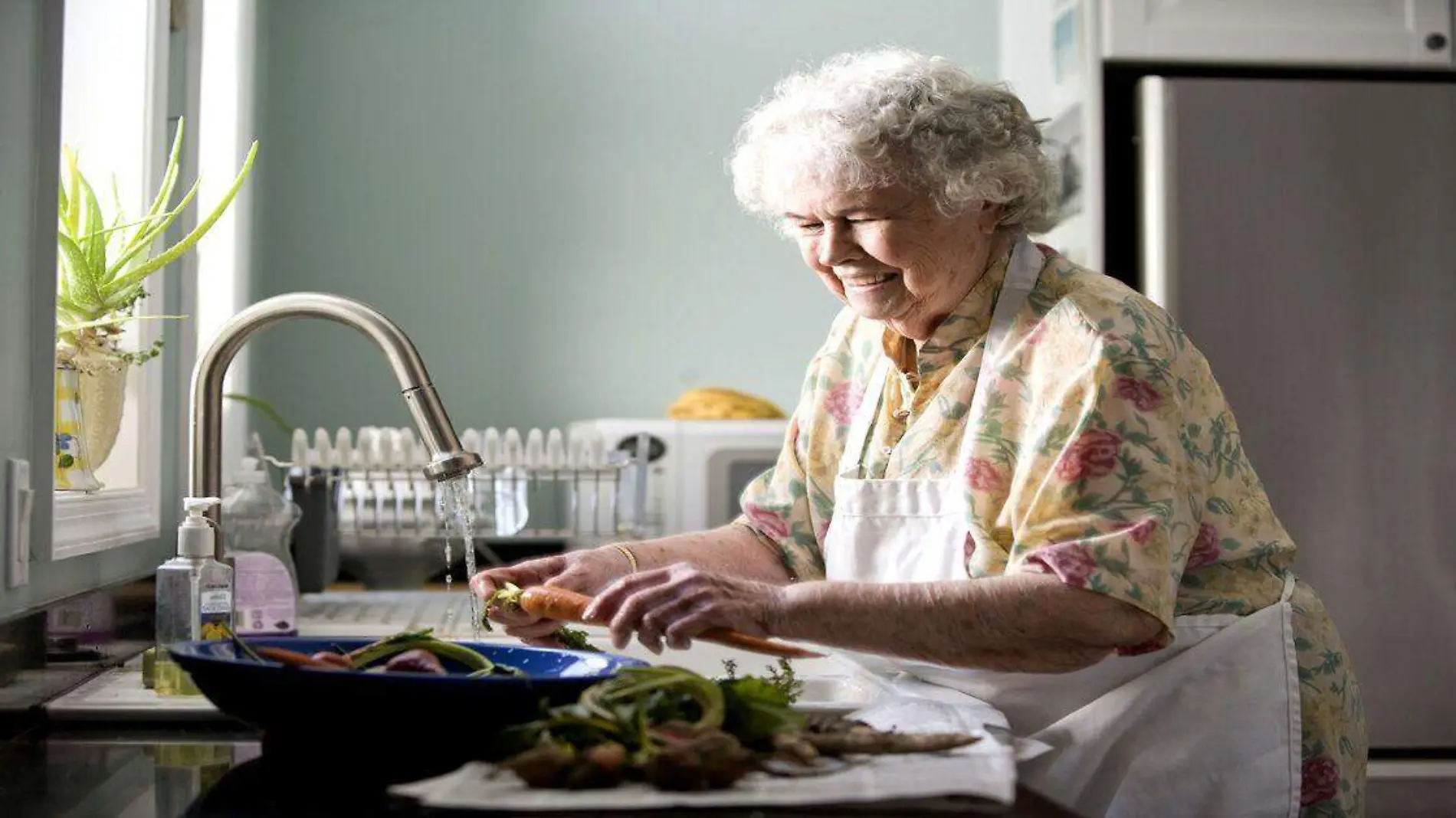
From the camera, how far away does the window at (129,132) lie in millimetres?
2010

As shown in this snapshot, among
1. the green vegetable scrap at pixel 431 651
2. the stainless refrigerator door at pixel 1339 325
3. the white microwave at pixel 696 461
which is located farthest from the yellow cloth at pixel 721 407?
the green vegetable scrap at pixel 431 651

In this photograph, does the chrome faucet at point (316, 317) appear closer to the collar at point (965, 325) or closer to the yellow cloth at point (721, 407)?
the collar at point (965, 325)

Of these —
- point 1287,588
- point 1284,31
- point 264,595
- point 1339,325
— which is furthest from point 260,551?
point 1284,31

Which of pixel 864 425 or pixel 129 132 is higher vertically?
pixel 129 132

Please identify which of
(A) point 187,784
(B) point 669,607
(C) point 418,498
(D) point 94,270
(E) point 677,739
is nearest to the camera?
(E) point 677,739

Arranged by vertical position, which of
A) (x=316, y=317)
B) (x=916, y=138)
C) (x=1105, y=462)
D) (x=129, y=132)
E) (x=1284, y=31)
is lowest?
(x=1105, y=462)

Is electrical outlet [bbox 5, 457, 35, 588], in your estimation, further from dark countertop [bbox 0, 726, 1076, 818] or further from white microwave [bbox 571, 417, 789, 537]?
white microwave [bbox 571, 417, 789, 537]

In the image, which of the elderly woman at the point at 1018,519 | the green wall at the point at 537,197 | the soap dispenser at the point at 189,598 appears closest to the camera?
the elderly woman at the point at 1018,519

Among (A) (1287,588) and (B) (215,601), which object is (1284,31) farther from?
(B) (215,601)

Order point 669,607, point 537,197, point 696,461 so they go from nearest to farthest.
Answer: point 669,607 → point 696,461 → point 537,197

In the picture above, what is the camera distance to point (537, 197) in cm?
330

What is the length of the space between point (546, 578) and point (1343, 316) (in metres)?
1.62

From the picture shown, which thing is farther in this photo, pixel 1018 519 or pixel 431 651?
pixel 1018 519

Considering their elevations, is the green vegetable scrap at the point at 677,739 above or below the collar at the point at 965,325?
below
